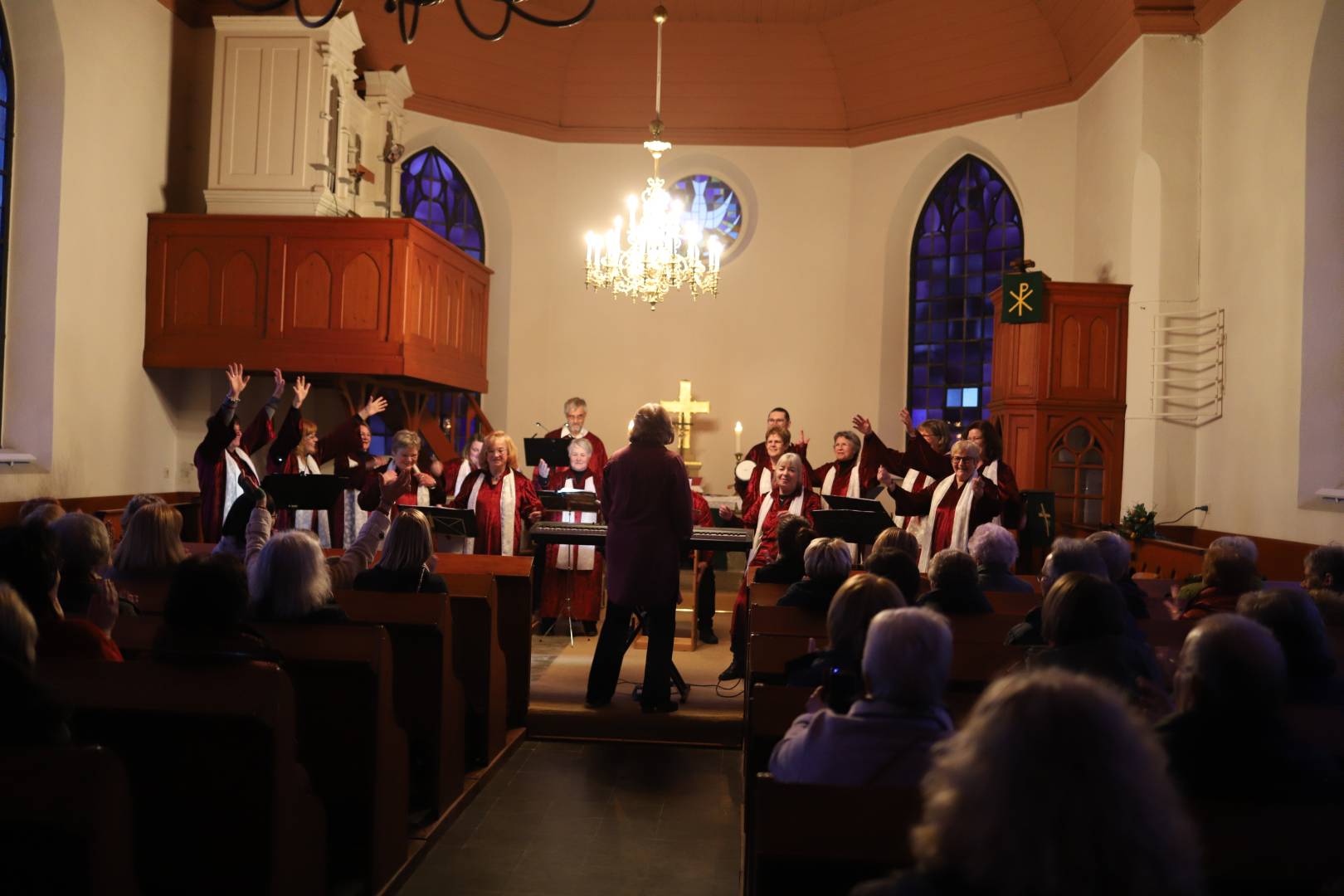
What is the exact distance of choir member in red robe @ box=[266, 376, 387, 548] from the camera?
841cm

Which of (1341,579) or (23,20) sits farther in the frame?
(23,20)

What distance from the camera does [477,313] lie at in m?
11.7

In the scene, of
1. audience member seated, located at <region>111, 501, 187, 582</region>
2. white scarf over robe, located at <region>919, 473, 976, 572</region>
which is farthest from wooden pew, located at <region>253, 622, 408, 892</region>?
white scarf over robe, located at <region>919, 473, 976, 572</region>

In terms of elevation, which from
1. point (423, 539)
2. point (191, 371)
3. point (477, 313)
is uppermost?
point (477, 313)

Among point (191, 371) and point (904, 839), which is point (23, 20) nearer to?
point (191, 371)

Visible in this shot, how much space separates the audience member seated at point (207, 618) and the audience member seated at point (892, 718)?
167 centimetres

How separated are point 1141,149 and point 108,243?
28.8 ft

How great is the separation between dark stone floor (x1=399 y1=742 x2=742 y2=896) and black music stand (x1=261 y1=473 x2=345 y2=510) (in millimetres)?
1833

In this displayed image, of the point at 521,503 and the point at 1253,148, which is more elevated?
the point at 1253,148

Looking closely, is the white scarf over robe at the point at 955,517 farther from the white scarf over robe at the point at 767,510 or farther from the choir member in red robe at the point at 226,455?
the choir member in red robe at the point at 226,455

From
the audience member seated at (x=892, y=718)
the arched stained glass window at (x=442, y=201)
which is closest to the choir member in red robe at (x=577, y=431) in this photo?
the arched stained glass window at (x=442, y=201)

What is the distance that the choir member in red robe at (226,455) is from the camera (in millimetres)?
7840

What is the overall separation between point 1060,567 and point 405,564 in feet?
8.66

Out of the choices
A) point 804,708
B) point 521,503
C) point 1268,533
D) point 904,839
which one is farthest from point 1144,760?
point 1268,533
